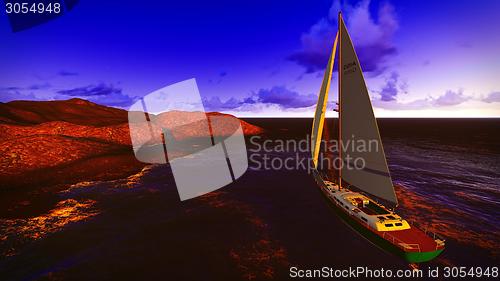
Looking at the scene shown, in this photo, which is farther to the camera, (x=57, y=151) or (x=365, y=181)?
(x=57, y=151)

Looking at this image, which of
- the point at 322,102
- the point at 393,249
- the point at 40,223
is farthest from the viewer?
the point at 322,102

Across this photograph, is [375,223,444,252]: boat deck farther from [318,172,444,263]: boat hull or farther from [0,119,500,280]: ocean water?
[0,119,500,280]: ocean water

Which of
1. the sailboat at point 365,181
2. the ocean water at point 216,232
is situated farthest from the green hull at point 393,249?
the ocean water at point 216,232

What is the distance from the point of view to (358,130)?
21.4 m

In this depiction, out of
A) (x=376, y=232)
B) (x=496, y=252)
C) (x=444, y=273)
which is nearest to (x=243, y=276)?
(x=376, y=232)

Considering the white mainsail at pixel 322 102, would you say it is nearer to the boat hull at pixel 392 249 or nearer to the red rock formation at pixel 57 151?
the boat hull at pixel 392 249

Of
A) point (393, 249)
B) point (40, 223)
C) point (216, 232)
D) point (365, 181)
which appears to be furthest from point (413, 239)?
point (40, 223)

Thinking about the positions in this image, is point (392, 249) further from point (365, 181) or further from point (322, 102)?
point (322, 102)

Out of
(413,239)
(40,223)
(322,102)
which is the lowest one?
(40,223)

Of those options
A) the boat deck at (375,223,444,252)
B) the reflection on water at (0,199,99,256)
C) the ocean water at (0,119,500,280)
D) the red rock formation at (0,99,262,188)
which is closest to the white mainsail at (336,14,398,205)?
the boat deck at (375,223,444,252)

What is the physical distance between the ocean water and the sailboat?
2263mm

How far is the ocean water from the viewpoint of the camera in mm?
17406

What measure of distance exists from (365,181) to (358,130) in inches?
189

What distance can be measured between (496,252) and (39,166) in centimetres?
6147
